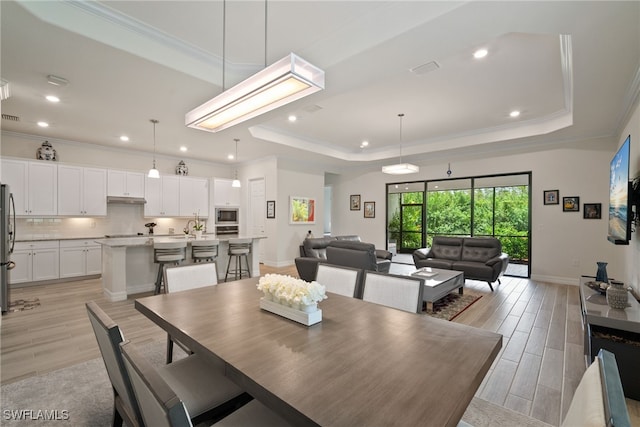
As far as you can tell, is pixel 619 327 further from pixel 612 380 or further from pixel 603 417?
pixel 603 417

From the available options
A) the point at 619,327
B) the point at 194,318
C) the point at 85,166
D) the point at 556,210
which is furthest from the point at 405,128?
the point at 85,166

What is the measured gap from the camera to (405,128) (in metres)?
5.92

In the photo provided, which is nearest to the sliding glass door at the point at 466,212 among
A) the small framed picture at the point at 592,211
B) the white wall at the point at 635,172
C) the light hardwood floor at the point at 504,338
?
the small framed picture at the point at 592,211

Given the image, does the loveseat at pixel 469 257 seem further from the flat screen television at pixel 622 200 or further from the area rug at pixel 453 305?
the flat screen television at pixel 622 200

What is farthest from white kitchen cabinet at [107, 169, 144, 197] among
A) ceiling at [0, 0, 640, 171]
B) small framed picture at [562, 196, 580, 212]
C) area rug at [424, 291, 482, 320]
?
small framed picture at [562, 196, 580, 212]

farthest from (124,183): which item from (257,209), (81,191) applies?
(257,209)

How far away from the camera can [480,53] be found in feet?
10.1

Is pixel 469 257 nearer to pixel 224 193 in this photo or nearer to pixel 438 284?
pixel 438 284

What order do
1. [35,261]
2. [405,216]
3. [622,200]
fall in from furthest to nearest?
[405,216]
[35,261]
[622,200]

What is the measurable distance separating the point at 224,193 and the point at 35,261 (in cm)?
A: 406

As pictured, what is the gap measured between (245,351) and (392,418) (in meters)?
0.68

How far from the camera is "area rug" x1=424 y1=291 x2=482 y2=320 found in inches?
151

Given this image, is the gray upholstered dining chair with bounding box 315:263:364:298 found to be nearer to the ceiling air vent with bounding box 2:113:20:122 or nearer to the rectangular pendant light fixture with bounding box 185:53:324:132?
the rectangular pendant light fixture with bounding box 185:53:324:132

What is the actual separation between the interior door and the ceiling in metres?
2.90
